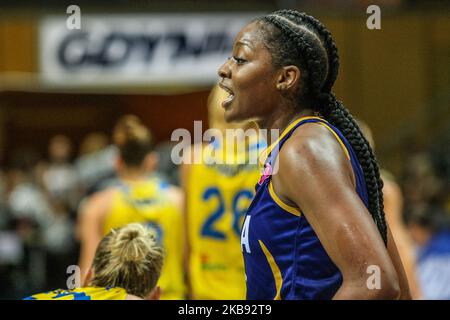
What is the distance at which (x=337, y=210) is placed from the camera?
220cm

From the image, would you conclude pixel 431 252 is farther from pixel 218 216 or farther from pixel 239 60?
pixel 239 60

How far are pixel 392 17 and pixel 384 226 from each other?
9941 millimetres

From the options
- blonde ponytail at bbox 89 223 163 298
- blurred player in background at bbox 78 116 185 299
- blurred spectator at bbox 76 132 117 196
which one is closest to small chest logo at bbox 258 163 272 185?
blonde ponytail at bbox 89 223 163 298

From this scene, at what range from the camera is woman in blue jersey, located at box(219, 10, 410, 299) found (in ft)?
7.18

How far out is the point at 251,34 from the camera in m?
2.62

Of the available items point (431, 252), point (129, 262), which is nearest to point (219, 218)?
point (129, 262)

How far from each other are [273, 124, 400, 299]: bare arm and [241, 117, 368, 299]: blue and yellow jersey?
0.08 metres

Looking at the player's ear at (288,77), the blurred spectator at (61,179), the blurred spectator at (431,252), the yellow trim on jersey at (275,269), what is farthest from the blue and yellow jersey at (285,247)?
the blurred spectator at (61,179)

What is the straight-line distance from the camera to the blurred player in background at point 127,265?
2924 mm

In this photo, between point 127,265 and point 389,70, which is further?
point 389,70

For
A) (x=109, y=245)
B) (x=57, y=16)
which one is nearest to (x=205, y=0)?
(x=57, y=16)

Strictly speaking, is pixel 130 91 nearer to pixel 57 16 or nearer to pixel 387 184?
pixel 57 16

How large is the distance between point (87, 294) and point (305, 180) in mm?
938

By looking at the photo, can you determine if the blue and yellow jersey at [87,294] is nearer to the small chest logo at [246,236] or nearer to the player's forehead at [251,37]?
the small chest logo at [246,236]
